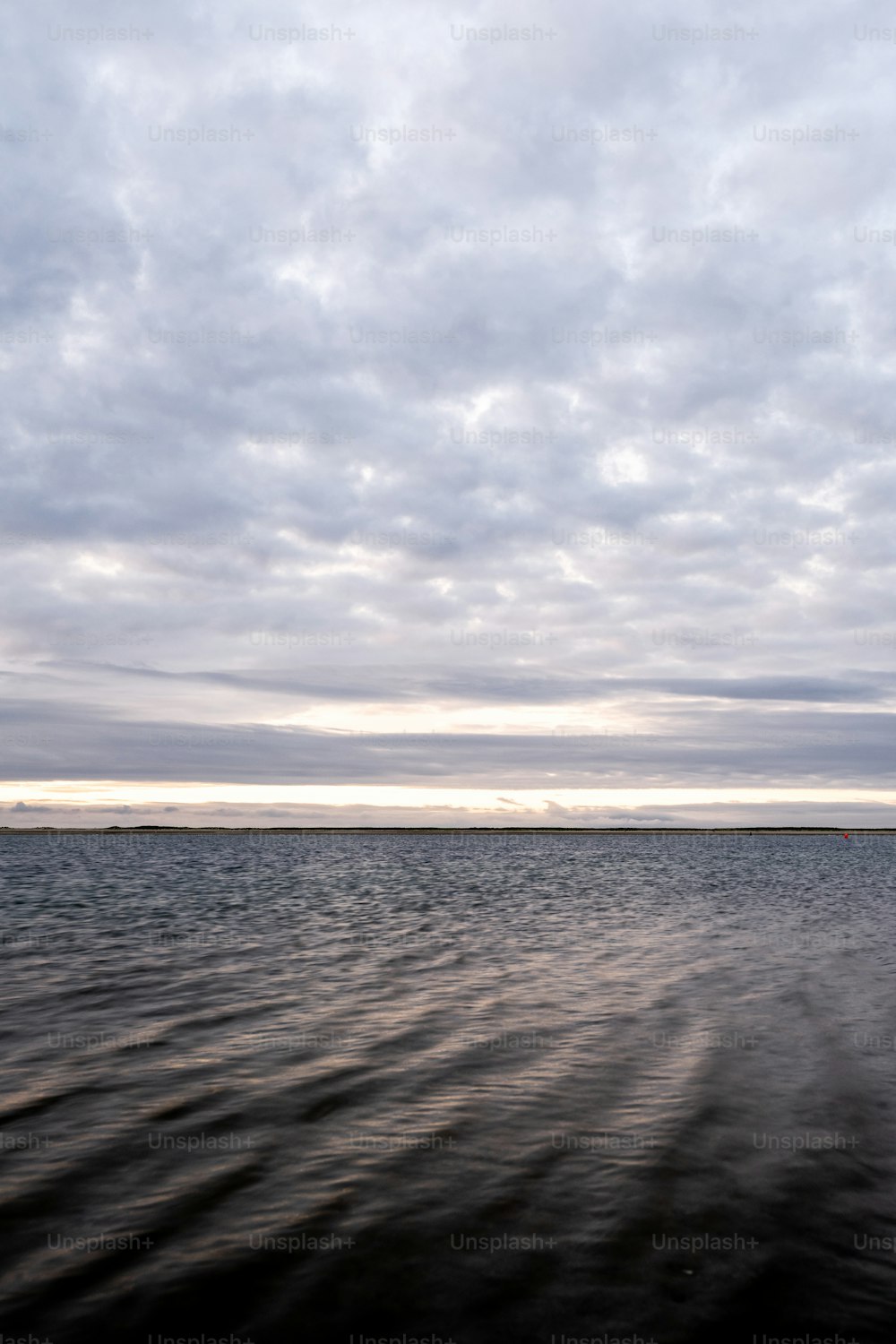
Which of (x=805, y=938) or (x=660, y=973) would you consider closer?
(x=660, y=973)

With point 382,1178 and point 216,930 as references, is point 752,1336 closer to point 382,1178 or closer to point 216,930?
point 382,1178

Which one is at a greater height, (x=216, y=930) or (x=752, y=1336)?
(x=752, y=1336)

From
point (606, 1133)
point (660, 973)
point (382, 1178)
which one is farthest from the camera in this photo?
point (660, 973)

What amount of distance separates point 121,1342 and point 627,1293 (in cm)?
422

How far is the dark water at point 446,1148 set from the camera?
6934 mm

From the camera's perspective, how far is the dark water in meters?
6.93

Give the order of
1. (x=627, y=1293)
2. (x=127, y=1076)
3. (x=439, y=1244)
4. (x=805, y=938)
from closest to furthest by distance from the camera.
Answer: (x=627, y=1293)
(x=439, y=1244)
(x=127, y=1076)
(x=805, y=938)

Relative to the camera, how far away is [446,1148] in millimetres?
10273

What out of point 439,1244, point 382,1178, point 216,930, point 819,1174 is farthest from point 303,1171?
point 216,930

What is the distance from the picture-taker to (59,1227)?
819 centimetres

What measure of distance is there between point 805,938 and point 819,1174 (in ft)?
74.0

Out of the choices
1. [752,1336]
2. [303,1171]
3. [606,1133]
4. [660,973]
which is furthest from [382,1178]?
[660,973]

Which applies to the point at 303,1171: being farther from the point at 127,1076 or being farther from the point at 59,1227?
the point at 127,1076

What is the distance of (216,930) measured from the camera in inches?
1206
